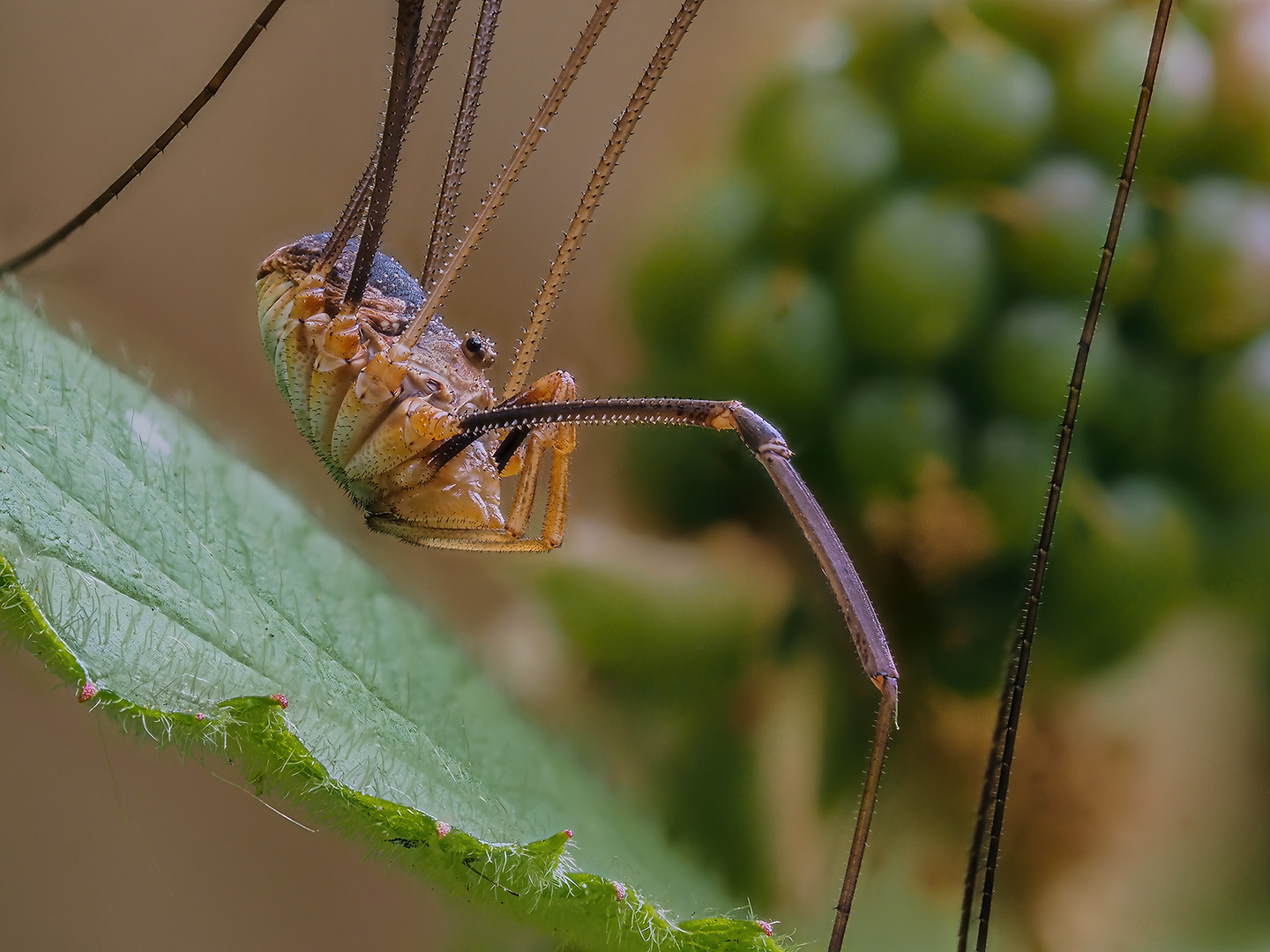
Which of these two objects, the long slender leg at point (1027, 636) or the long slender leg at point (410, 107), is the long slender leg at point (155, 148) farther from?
the long slender leg at point (1027, 636)

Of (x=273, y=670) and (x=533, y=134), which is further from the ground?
(x=533, y=134)

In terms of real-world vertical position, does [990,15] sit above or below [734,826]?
above

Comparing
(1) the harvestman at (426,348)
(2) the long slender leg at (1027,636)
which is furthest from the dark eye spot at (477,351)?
(2) the long slender leg at (1027,636)

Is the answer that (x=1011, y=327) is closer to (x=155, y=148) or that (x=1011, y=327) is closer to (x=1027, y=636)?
(x=1027, y=636)

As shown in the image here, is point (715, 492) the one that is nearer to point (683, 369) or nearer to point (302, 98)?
point (683, 369)

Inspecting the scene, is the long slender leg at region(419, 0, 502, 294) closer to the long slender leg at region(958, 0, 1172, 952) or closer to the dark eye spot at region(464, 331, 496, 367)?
the dark eye spot at region(464, 331, 496, 367)

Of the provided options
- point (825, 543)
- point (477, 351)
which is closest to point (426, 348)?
point (477, 351)

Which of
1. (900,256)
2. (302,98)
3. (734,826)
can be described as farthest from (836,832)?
(302,98)
